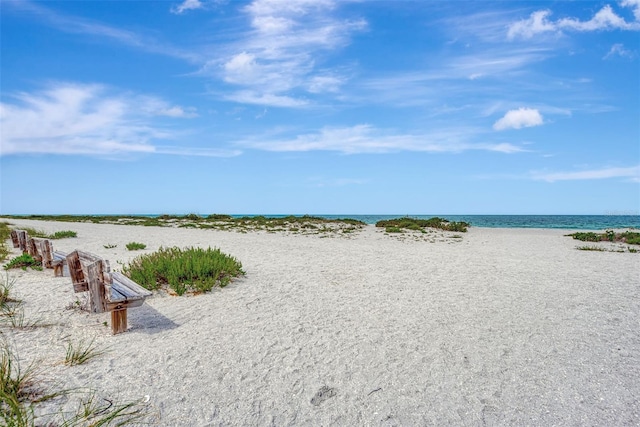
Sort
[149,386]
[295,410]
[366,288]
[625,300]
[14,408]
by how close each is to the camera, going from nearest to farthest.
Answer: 1. [14,408]
2. [295,410]
3. [149,386]
4. [625,300]
5. [366,288]

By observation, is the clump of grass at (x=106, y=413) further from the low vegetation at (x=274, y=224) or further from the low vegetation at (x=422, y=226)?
the low vegetation at (x=422, y=226)

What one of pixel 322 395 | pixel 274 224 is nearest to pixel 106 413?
pixel 322 395

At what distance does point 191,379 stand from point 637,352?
19.2ft

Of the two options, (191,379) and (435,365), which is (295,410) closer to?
(191,379)

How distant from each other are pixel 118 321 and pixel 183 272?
2726 millimetres

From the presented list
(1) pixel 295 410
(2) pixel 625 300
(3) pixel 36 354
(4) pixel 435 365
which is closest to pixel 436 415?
(4) pixel 435 365

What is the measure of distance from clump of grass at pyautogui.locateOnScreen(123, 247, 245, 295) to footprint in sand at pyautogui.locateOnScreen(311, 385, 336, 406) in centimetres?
459

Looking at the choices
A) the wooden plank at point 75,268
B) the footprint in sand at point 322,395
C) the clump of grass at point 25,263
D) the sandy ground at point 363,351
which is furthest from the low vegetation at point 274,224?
the footprint in sand at point 322,395

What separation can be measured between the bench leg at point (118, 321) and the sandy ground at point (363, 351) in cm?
13

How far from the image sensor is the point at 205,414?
12.6ft

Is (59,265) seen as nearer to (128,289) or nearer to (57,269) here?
(57,269)

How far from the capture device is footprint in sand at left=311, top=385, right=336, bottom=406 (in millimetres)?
4075

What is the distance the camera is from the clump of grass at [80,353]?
4.84 meters

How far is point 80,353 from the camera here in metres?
5.08
